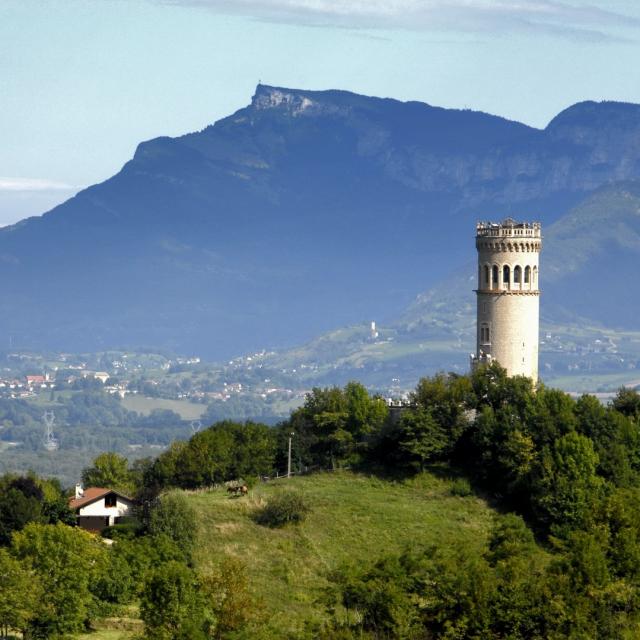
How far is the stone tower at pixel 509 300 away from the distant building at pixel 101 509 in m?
21.3

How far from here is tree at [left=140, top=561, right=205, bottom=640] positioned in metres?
71.0

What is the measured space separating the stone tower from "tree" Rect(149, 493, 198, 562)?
2430 centimetres

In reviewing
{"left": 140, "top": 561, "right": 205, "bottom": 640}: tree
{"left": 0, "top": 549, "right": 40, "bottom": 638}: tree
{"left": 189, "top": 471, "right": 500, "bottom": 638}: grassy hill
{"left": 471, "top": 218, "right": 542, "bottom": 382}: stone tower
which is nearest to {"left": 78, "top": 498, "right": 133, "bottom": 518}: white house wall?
{"left": 189, "top": 471, "right": 500, "bottom": 638}: grassy hill

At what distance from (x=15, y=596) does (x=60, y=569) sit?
4429mm

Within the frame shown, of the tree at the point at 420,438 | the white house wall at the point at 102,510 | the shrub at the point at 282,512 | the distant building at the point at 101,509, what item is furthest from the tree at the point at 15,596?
the tree at the point at 420,438

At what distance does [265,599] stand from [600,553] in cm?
1479

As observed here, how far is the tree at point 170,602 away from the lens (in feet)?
233

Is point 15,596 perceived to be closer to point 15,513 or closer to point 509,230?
point 15,513

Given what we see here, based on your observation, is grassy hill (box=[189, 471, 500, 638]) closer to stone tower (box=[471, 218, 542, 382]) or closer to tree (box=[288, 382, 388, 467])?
tree (box=[288, 382, 388, 467])

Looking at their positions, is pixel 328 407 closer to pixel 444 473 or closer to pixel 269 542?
pixel 444 473

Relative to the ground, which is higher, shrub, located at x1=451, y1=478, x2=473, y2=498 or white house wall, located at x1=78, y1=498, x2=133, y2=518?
shrub, located at x1=451, y1=478, x2=473, y2=498

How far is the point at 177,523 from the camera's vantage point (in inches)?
3349

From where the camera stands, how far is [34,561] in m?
78.1

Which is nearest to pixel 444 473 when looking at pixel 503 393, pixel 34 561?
pixel 503 393
